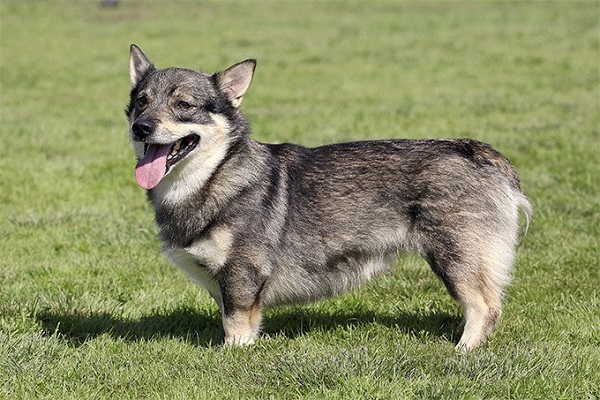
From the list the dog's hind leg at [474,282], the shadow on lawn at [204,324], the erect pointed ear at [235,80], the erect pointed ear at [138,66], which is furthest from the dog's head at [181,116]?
the dog's hind leg at [474,282]

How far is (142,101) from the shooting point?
5555 millimetres

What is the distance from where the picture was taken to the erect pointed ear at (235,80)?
223 inches

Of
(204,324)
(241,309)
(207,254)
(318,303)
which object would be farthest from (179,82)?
(318,303)

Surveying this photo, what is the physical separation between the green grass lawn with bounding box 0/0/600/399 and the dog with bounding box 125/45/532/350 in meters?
0.39

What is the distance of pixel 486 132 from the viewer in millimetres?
13352

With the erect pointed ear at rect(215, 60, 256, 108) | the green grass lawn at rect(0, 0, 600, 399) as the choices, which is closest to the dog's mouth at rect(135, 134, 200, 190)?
the erect pointed ear at rect(215, 60, 256, 108)

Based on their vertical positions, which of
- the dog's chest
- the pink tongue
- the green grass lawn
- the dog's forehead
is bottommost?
the green grass lawn

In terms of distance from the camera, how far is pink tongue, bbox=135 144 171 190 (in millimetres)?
5371

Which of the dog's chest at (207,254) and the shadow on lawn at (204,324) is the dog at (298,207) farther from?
the shadow on lawn at (204,324)

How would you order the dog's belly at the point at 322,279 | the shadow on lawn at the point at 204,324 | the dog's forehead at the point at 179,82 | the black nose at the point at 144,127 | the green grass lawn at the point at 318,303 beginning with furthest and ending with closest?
the shadow on lawn at the point at 204,324 → the dog's belly at the point at 322,279 → the dog's forehead at the point at 179,82 → the black nose at the point at 144,127 → the green grass lawn at the point at 318,303

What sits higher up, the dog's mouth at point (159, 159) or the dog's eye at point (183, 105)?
the dog's eye at point (183, 105)

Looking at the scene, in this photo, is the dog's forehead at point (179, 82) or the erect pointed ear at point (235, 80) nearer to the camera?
the dog's forehead at point (179, 82)

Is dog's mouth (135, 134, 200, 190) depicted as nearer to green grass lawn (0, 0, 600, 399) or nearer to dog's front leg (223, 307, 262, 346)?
dog's front leg (223, 307, 262, 346)

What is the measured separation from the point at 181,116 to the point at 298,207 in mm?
990
